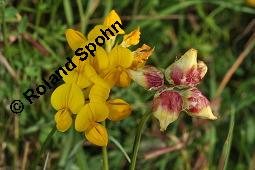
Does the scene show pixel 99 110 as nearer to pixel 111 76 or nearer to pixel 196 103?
Result: pixel 111 76

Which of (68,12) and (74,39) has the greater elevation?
(68,12)

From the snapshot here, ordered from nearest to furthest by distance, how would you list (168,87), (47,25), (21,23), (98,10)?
(168,87) < (21,23) < (47,25) < (98,10)

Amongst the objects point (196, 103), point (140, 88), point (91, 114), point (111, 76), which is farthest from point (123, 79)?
point (140, 88)

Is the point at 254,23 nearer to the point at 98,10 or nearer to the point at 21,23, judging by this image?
the point at 98,10

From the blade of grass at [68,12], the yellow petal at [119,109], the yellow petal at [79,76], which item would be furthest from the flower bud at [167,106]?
the blade of grass at [68,12]

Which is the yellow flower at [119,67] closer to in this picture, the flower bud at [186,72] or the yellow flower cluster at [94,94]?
the yellow flower cluster at [94,94]

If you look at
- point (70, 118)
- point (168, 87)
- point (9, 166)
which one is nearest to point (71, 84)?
point (70, 118)
